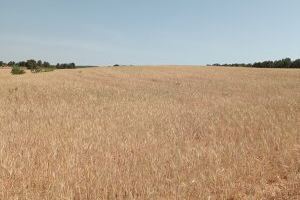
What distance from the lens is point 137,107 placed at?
1313cm

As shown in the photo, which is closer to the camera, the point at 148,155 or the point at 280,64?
the point at 148,155

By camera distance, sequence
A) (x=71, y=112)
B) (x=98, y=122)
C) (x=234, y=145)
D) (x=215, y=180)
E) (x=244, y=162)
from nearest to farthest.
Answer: (x=215, y=180), (x=244, y=162), (x=234, y=145), (x=98, y=122), (x=71, y=112)

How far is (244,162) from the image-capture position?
20.4 ft

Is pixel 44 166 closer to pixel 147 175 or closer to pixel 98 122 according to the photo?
pixel 147 175

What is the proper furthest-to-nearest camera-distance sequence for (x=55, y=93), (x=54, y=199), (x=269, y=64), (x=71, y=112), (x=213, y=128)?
(x=269, y=64)
(x=55, y=93)
(x=71, y=112)
(x=213, y=128)
(x=54, y=199)

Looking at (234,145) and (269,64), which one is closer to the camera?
(234,145)

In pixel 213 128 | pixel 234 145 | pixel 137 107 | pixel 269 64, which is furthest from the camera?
pixel 269 64

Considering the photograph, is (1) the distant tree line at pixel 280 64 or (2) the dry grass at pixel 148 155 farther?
(1) the distant tree line at pixel 280 64

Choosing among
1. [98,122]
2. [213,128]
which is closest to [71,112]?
[98,122]

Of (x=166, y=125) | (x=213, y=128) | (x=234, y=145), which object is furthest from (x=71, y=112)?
(x=234, y=145)

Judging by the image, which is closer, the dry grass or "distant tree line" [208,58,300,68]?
the dry grass

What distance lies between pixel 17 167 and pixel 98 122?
4.23 meters

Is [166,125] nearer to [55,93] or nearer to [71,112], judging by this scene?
[71,112]

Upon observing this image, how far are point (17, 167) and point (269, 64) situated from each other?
88.7 m
